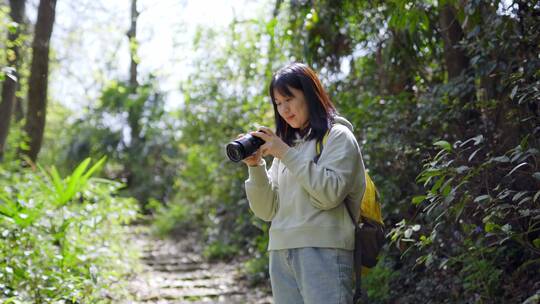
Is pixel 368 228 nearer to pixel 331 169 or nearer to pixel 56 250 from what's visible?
pixel 331 169

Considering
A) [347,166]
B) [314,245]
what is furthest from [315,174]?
[314,245]

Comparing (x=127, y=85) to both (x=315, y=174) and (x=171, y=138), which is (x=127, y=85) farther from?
(x=315, y=174)

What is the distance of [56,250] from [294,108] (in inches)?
128

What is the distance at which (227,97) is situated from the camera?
25.6 feet

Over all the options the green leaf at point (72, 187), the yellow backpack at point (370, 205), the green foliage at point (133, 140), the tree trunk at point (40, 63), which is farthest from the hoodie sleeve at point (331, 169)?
the green foliage at point (133, 140)

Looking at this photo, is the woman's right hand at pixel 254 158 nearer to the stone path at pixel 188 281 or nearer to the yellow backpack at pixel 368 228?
the yellow backpack at pixel 368 228

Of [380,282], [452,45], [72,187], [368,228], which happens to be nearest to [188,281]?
[72,187]

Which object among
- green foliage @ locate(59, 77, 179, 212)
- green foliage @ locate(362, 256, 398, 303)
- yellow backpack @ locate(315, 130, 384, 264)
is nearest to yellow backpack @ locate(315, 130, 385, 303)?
yellow backpack @ locate(315, 130, 384, 264)

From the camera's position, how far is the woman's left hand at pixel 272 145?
84.7 inches

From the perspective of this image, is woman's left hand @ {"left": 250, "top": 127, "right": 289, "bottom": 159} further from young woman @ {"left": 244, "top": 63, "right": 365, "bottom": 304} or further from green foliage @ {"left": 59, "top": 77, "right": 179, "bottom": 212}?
green foliage @ {"left": 59, "top": 77, "right": 179, "bottom": 212}

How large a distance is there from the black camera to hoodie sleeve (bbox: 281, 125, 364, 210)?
0.12 meters

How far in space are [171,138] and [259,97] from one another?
5218mm

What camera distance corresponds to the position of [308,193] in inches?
84.9

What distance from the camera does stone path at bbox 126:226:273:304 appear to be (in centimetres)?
551
